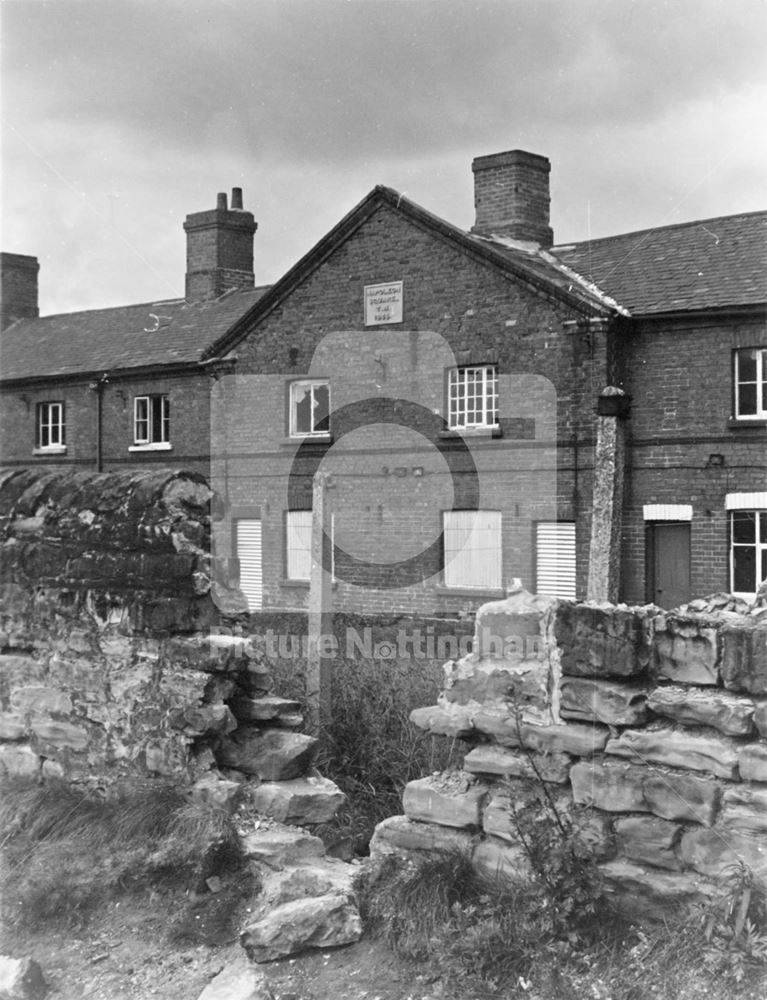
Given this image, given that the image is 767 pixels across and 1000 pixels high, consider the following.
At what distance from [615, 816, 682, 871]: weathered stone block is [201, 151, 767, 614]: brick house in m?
13.9

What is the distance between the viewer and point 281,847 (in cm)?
525

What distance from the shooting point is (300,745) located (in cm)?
592

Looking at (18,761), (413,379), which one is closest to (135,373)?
(413,379)

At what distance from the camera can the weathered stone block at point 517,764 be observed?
4.47 m

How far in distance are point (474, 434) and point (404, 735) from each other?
12928mm

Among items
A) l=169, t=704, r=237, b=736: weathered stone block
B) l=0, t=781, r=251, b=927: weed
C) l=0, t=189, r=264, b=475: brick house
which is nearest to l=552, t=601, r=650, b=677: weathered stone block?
l=0, t=781, r=251, b=927: weed

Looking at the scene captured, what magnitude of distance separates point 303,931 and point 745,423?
14.5m

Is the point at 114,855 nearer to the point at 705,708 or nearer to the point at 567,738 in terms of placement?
the point at 567,738

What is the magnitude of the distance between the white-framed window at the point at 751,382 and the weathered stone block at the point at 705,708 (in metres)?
14.1

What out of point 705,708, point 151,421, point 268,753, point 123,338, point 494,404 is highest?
point 123,338

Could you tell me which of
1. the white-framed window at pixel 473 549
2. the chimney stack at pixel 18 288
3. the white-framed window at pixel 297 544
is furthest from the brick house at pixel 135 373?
the white-framed window at pixel 473 549

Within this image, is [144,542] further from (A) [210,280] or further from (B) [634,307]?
(A) [210,280]

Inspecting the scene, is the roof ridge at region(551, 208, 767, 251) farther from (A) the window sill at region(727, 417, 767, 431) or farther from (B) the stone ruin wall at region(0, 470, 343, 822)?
(B) the stone ruin wall at region(0, 470, 343, 822)

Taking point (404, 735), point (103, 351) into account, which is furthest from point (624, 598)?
point (103, 351)
